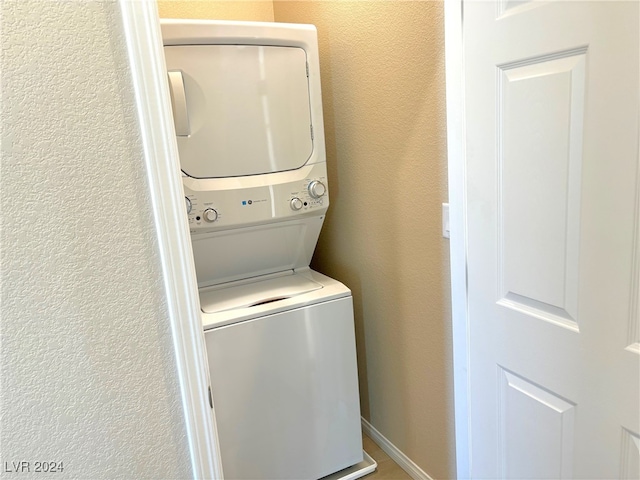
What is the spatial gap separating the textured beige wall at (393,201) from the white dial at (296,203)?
263 mm

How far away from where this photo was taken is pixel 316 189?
1.88 meters

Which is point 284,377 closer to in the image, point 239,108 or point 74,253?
point 239,108

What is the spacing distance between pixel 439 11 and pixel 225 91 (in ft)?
2.50

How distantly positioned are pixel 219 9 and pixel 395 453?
2.09m

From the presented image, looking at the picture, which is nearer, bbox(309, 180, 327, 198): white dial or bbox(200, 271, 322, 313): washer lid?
bbox(200, 271, 322, 313): washer lid

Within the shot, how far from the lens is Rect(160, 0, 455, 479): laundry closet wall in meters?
1.54

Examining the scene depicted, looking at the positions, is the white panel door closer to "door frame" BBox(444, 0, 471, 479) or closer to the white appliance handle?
"door frame" BBox(444, 0, 471, 479)

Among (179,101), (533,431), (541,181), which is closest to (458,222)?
(541,181)

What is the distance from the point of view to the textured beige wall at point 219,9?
2.03m

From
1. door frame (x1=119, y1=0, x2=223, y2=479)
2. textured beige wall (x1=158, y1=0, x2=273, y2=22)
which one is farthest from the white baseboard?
textured beige wall (x1=158, y1=0, x2=273, y2=22)

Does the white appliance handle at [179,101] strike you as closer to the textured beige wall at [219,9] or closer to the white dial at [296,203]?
the white dial at [296,203]

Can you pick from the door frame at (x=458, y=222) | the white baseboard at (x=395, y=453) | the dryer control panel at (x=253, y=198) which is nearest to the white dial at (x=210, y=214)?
the dryer control panel at (x=253, y=198)

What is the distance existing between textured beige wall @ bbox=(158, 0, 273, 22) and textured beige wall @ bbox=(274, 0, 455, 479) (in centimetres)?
10

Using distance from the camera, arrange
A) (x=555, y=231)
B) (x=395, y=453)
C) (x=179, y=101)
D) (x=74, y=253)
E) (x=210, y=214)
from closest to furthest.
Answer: (x=74, y=253), (x=555, y=231), (x=179, y=101), (x=210, y=214), (x=395, y=453)
